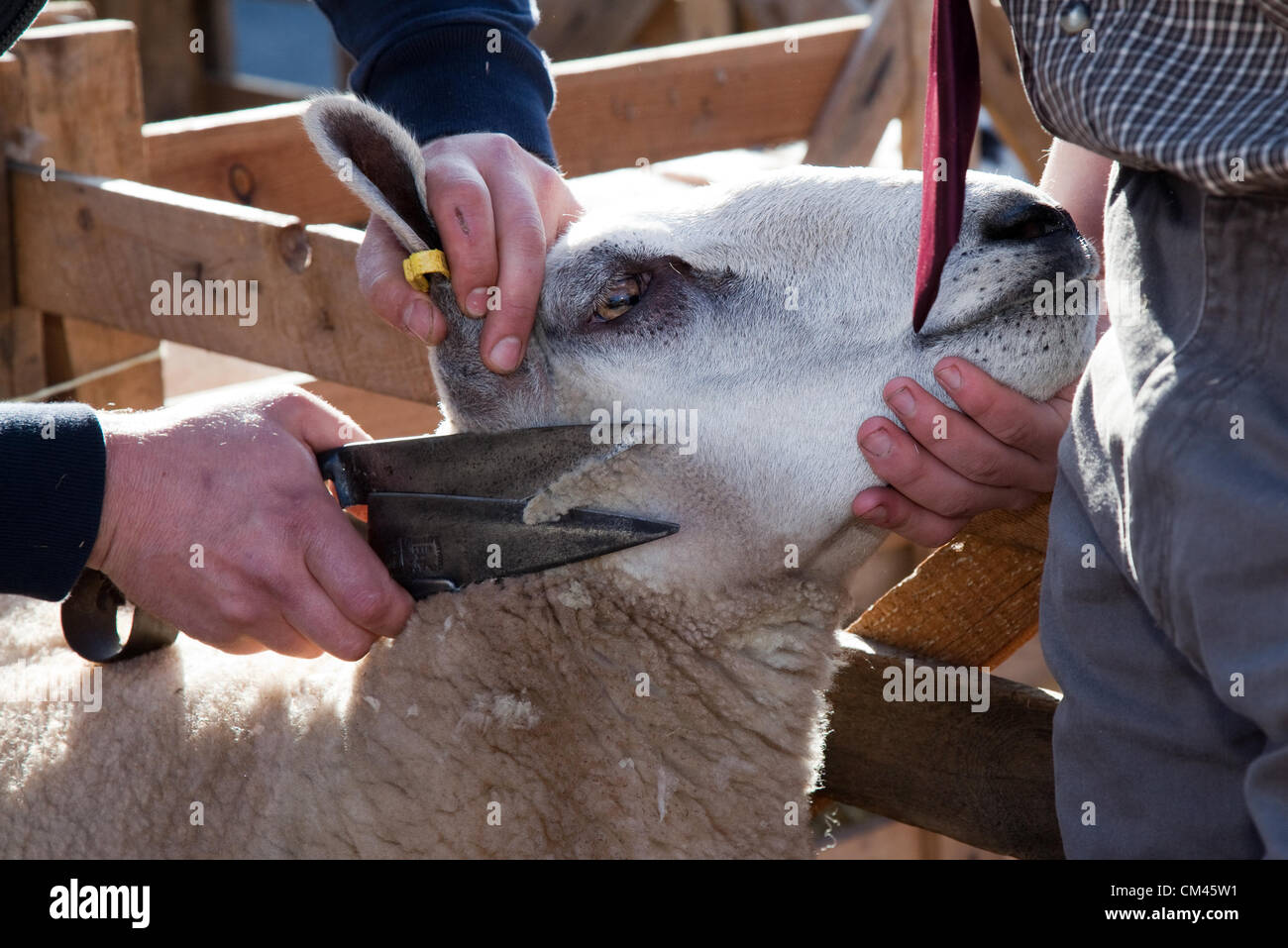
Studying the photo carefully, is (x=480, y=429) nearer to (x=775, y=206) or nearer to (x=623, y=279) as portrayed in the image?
(x=623, y=279)

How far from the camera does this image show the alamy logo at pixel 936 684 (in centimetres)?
176

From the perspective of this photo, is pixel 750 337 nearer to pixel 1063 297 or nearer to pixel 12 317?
pixel 1063 297

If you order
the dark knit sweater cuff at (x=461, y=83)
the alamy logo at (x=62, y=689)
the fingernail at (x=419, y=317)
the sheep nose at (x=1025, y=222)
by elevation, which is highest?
the dark knit sweater cuff at (x=461, y=83)

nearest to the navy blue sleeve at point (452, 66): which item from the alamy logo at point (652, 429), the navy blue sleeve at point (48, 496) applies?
the alamy logo at point (652, 429)

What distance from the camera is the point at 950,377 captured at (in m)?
1.43

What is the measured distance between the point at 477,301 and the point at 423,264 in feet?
0.25

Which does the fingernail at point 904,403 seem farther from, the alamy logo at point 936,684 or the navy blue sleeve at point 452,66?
the navy blue sleeve at point 452,66

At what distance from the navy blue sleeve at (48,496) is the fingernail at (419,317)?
0.38 metres

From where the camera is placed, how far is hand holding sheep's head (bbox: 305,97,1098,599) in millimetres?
1475

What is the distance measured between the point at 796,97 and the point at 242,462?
2.78 m

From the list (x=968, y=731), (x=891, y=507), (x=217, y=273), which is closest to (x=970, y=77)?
(x=891, y=507)

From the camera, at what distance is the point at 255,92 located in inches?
354

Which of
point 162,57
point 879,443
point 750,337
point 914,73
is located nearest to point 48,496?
point 750,337
